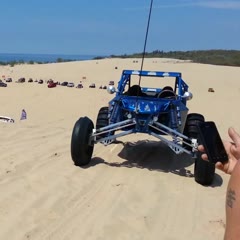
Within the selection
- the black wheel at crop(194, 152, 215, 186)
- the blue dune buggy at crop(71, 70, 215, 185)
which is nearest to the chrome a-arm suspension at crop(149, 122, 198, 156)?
the blue dune buggy at crop(71, 70, 215, 185)

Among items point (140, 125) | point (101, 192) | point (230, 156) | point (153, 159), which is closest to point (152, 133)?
point (140, 125)

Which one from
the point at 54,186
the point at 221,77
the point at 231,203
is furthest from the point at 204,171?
the point at 221,77

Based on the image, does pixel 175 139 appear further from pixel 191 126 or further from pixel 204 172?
→ pixel 204 172

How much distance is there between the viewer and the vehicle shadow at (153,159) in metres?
6.59

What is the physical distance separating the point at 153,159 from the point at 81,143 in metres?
1.38

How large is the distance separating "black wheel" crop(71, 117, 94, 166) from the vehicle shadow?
20 centimetres

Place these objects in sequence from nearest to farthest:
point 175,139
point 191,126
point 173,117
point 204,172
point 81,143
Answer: point 204,172, point 81,143, point 175,139, point 173,117, point 191,126

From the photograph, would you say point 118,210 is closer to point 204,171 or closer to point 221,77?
point 204,171

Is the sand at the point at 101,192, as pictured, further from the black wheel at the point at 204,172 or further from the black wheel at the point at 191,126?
the black wheel at the point at 191,126

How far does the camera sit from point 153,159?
23.7 feet

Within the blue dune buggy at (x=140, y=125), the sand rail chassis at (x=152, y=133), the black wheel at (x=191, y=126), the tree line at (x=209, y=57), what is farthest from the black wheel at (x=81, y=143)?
the tree line at (x=209, y=57)

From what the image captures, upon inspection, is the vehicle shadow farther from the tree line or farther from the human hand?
the tree line

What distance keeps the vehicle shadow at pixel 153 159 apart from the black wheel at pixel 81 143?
0.20m

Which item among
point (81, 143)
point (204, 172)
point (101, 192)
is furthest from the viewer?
point (81, 143)
